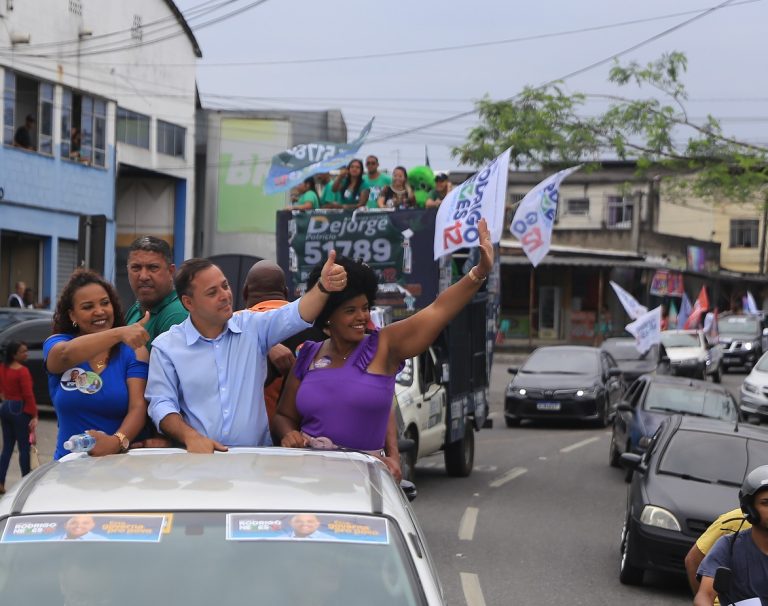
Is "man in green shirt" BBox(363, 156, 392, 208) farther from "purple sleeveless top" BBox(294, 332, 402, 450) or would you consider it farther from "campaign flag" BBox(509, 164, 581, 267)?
"purple sleeveless top" BBox(294, 332, 402, 450)

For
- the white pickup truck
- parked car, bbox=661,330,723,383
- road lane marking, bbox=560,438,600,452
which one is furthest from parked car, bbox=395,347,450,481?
parked car, bbox=661,330,723,383

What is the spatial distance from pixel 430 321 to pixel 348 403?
48 cm

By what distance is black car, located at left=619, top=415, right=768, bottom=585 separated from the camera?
10.1 m

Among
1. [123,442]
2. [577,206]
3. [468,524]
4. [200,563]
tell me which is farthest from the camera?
[577,206]

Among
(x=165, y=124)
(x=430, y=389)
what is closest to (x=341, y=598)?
(x=430, y=389)

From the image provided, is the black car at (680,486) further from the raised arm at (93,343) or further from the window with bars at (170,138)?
the window with bars at (170,138)

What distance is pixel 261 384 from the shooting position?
5.23 metres

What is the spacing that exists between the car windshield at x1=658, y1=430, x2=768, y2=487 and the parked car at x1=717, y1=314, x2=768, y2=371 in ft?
110

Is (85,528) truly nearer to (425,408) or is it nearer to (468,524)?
(468,524)

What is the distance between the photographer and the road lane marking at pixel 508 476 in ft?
55.1

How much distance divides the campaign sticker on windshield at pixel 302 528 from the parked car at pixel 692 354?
30.8 metres

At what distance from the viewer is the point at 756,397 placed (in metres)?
26.4

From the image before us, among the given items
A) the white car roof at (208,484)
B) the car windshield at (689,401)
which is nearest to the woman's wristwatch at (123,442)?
the white car roof at (208,484)

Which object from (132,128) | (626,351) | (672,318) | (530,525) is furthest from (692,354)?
(530,525)
